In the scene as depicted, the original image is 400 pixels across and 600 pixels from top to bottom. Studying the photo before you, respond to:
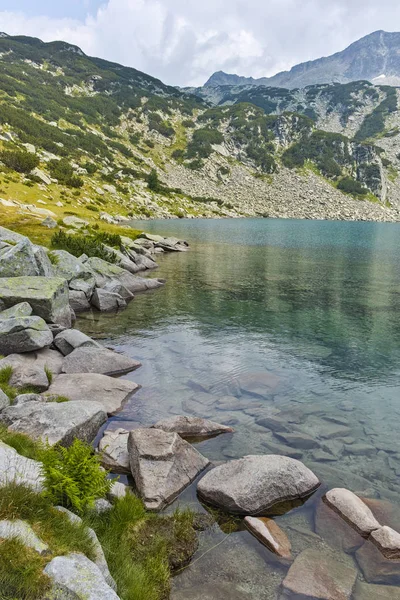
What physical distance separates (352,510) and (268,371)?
26.3 feet

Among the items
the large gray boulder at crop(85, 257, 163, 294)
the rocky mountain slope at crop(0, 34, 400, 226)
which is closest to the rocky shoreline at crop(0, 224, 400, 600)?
the large gray boulder at crop(85, 257, 163, 294)

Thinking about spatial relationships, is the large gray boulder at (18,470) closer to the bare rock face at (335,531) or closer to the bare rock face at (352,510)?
the bare rock face at (335,531)

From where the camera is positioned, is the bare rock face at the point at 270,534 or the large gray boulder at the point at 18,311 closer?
the bare rock face at the point at 270,534

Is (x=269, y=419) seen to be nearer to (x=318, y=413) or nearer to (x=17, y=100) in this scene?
(x=318, y=413)

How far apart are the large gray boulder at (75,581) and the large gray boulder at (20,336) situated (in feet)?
36.3

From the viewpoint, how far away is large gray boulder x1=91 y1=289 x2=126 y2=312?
2438cm

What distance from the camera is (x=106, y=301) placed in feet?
80.6

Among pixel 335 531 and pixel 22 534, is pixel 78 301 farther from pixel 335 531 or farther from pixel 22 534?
Result: pixel 22 534

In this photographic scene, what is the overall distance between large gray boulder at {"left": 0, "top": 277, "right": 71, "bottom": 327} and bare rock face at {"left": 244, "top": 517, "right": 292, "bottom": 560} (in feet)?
44.1

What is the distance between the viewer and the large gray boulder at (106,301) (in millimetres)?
24375

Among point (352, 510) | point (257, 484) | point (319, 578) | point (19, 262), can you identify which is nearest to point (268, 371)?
point (257, 484)

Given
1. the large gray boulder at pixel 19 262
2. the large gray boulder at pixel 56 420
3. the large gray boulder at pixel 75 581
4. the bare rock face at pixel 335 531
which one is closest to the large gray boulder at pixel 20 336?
the large gray boulder at pixel 56 420

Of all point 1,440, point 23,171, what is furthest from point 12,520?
point 23,171

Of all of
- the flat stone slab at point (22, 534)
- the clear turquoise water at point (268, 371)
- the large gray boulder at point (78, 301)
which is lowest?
the clear turquoise water at point (268, 371)
